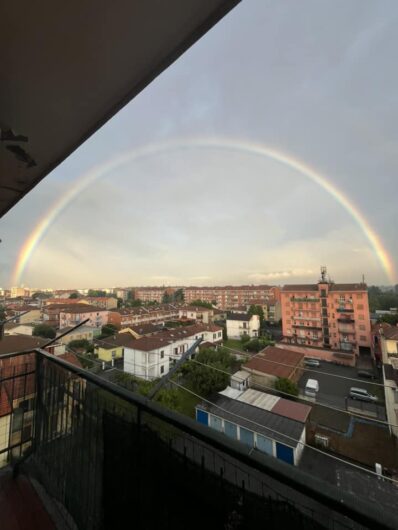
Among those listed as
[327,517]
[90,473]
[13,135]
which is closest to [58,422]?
[90,473]

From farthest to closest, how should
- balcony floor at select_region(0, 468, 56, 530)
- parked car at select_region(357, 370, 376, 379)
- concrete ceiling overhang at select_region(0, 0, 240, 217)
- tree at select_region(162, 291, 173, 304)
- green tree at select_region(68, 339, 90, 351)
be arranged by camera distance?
tree at select_region(162, 291, 173, 304), green tree at select_region(68, 339, 90, 351), parked car at select_region(357, 370, 376, 379), balcony floor at select_region(0, 468, 56, 530), concrete ceiling overhang at select_region(0, 0, 240, 217)

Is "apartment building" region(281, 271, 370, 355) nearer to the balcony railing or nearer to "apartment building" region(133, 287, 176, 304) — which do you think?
the balcony railing

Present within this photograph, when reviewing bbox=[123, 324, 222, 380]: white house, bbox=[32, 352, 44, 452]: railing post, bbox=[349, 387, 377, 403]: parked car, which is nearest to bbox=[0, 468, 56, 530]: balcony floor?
bbox=[32, 352, 44, 452]: railing post

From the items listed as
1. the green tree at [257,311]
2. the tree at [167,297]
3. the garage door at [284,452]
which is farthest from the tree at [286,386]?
the tree at [167,297]

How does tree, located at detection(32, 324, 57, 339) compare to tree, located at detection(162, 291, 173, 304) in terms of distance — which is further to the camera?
tree, located at detection(162, 291, 173, 304)

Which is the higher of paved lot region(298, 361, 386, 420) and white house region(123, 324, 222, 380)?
white house region(123, 324, 222, 380)

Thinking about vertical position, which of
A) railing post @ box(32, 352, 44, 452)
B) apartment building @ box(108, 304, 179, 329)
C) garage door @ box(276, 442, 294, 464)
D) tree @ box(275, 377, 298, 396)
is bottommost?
garage door @ box(276, 442, 294, 464)
